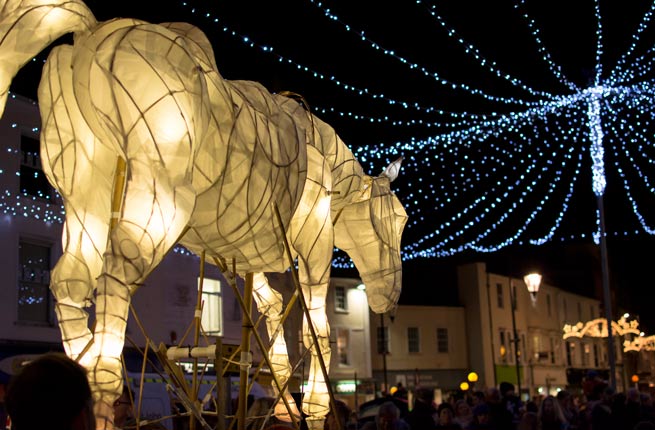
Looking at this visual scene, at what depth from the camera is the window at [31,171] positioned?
612 inches

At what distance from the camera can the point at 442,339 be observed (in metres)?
35.3

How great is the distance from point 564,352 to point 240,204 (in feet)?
136

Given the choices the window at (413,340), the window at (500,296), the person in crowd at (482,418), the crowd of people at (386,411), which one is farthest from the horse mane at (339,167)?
the window at (500,296)

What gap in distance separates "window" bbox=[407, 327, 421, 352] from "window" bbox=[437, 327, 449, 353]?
119 centimetres

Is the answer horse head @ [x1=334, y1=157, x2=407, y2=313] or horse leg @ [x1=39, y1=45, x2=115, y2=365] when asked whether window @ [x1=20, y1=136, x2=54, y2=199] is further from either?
horse leg @ [x1=39, y1=45, x2=115, y2=365]

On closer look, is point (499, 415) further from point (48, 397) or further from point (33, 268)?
point (33, 268)

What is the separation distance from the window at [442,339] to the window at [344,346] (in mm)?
6551

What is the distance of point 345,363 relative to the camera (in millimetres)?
29766

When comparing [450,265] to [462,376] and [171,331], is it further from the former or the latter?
[171,331]

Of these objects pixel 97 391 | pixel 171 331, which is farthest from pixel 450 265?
pixel 97 391

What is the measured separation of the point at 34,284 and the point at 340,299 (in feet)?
52.1

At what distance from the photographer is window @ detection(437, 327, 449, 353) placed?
3519 cm

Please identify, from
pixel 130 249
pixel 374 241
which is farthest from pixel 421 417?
pixel 130 249

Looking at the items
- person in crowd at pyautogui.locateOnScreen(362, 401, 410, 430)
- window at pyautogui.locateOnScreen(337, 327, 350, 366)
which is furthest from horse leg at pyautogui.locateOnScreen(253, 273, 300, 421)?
window at pyautogui.locateOnScreen(337, 327, 350, 366)
